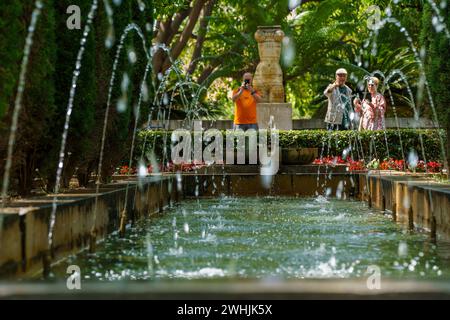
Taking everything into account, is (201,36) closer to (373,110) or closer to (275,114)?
(275,114)

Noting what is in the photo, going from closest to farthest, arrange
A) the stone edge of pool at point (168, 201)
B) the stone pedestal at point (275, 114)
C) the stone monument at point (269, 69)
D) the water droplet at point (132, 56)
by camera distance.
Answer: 1. the stone edge of pool at point (168, 201)
2. the water droplet at point (132, 56)
3. the stone pedestal at point (275, 114)
4. the stone monument at point (269, 69)

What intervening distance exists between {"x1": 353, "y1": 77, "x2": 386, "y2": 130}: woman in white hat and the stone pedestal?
3813 mm

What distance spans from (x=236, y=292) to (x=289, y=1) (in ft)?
94.6

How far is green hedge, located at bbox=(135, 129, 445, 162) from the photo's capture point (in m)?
20.2

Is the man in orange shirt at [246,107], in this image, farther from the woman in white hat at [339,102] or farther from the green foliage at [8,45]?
the green foliage at [8,45]

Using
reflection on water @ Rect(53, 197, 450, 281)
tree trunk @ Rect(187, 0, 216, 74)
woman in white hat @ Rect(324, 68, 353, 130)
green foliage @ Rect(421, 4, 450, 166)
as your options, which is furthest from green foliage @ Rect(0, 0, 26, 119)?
tree trunk @ Rect(187, 0, 216, 74)

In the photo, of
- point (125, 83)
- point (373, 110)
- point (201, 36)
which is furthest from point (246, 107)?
point (201, 36)

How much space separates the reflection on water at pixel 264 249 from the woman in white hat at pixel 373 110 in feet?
26.3

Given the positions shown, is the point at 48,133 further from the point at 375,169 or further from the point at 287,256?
the point at 375,169

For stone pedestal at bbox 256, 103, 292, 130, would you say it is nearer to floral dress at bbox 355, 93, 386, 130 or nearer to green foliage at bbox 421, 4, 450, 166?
floral dress at bbox 355, 93, 386, 130

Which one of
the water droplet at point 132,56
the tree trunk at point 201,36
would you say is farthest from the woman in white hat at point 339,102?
the tree trunk at point 201,36

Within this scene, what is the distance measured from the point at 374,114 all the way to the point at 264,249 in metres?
12.7

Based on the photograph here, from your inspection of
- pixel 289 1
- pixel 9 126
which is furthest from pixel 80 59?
pixel 289 1

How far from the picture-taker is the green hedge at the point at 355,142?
20188mm
